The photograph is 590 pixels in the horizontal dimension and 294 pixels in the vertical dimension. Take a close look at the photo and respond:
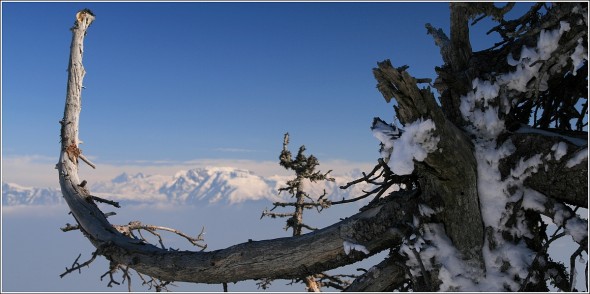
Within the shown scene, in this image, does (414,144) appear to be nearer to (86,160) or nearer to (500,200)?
(500,200)

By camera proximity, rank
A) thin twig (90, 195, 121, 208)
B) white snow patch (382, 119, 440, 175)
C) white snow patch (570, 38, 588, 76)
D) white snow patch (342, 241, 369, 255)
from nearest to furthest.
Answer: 1. white snow patch (382, 119, 440, 175)
2. white snow patch (570, 38, 588, 76)
3. white snow patch (342, 241, 369, 255)
4. thin twig (90, 195, 121, 208)

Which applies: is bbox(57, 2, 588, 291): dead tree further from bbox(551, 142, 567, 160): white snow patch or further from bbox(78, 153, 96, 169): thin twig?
bbox(78, 153, 96, 169): thin twig

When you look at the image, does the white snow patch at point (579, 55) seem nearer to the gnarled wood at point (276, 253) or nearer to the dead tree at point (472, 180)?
the dead tree at point (472, 180)

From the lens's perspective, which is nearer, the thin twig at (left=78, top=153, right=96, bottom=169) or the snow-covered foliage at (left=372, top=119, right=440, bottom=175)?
the snow-covered foliage at (left=372, top=119, right=440, bottom=175)

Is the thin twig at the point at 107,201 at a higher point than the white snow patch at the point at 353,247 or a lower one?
higher

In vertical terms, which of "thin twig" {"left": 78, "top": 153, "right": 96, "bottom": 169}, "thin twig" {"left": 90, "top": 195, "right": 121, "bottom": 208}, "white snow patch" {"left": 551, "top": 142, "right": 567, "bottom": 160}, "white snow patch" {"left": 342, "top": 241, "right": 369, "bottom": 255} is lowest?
"white snow patch" {"left": 342, "top": 241, "right": 369, "bottom": 255}

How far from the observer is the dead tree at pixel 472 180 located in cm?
373

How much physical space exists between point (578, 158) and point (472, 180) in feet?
2.32

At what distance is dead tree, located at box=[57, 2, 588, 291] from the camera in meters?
3.73

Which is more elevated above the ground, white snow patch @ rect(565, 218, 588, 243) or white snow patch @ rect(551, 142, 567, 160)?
white snow patch @ rect(551, 142, 567, 160)

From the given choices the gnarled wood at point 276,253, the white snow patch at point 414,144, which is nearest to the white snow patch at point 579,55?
the white snow patch at point 414,144

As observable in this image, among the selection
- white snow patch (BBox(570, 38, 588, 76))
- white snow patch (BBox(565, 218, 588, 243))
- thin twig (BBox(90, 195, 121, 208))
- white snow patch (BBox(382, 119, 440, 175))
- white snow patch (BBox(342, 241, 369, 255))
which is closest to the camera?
white snow patch (BBox(382, 119, 440, 175))

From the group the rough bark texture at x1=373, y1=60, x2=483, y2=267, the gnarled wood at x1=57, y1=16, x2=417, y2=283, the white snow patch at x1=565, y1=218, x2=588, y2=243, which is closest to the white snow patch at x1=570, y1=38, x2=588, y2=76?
the rough bark texture at x1=373, y1=60, x2=483, y2=267

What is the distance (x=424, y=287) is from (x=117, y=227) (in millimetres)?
3559
